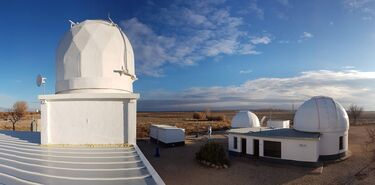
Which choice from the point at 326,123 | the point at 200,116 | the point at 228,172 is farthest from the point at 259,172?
the point at 200,116

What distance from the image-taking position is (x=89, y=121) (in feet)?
34.8

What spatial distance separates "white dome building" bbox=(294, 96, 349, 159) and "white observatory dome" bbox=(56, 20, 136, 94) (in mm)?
12948

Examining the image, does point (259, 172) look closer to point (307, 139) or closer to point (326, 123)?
point (307, 139)

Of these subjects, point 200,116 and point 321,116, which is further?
point 200,116

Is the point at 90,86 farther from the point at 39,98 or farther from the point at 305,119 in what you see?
the point at 305,119

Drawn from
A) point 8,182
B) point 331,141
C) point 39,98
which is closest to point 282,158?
point 331,141

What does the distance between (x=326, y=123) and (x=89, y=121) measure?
15.5m

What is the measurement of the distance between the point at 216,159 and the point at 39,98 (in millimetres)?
10400

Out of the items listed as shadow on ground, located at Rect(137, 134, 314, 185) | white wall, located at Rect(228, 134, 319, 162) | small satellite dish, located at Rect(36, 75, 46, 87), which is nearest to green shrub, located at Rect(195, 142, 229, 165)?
shadow on ground, located at Rect(137, 134, 314, 185)

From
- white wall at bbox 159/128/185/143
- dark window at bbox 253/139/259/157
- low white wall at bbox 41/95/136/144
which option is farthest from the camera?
white wall at bbox 159/128/185/143

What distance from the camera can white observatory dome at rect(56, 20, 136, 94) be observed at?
11.7 meters

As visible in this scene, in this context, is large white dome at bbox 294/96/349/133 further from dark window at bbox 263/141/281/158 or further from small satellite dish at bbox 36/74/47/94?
small satellite dish at bbox 36/74/47/94

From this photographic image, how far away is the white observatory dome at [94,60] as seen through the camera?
11742mm

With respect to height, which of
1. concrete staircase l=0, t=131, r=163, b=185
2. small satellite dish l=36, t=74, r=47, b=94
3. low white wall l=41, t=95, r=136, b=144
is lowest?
concrete staircase l=0, t=131, r=163, b=185
